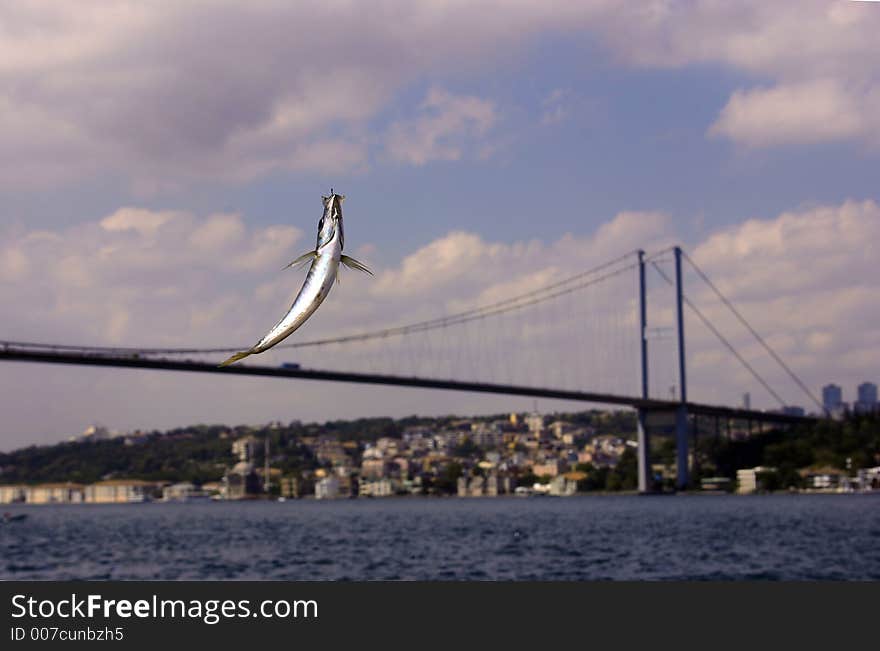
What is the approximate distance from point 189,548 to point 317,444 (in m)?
98.1

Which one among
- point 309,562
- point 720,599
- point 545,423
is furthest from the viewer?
point 545,423

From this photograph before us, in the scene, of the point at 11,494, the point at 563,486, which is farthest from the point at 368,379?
the point at 11,494

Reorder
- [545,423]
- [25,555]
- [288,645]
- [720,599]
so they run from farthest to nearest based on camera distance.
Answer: [545,423]
[25,555]
[720,599]
[288,645]

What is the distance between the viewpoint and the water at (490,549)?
30344 millimetres

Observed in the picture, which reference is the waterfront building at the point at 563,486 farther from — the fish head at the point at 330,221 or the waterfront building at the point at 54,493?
the fish head at the point at 330,221

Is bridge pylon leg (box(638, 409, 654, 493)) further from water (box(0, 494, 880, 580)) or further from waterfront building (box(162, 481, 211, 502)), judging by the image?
waterfront building (box(162, 481, 211, 502))

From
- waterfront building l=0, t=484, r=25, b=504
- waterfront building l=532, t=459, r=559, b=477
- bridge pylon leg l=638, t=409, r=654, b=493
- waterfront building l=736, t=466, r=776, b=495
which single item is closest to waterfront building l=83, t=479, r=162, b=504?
waterfront building l=0, t=484, r=25, b=504

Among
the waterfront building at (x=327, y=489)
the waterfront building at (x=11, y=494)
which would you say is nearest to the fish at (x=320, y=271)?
the waterfront building at (x=327, y=489)

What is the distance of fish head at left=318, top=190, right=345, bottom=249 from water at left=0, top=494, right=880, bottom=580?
75.8 ft

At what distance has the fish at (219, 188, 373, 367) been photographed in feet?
18.8

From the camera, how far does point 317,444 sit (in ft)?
465

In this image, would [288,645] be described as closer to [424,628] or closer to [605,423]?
[424,628]

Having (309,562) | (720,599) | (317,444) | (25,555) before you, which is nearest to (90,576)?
(309,562)

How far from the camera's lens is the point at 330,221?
582 centimetres
